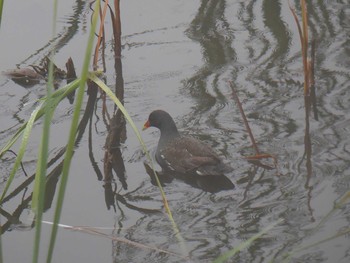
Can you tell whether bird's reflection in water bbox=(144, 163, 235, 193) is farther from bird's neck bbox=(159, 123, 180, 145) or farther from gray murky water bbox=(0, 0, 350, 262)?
bird's neck bbox=(159, 123, 180, 145)

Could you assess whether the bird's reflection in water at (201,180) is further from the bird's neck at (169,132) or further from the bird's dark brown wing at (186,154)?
the bird's neck at (169,132)

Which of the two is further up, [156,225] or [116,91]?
[116,91]

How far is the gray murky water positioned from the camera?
4.86 meters

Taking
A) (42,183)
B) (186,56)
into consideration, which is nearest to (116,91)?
(186,56)

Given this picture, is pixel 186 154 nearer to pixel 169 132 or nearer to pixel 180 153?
pixel 180 153

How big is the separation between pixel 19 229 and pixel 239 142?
186 centimetres

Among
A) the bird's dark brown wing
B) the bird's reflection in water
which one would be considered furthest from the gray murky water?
the bird's dark brown wing

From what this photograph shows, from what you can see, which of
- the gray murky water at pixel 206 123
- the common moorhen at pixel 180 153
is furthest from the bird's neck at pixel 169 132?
the gray murky water at pixel 206 123

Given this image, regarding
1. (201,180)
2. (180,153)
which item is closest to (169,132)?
(180,153)

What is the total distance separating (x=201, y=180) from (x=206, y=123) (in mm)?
733

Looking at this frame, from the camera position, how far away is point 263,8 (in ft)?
28.7

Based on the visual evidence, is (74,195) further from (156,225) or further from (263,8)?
(263,8)

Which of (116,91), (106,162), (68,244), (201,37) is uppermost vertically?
(201,37)

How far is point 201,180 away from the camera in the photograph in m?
5.86
